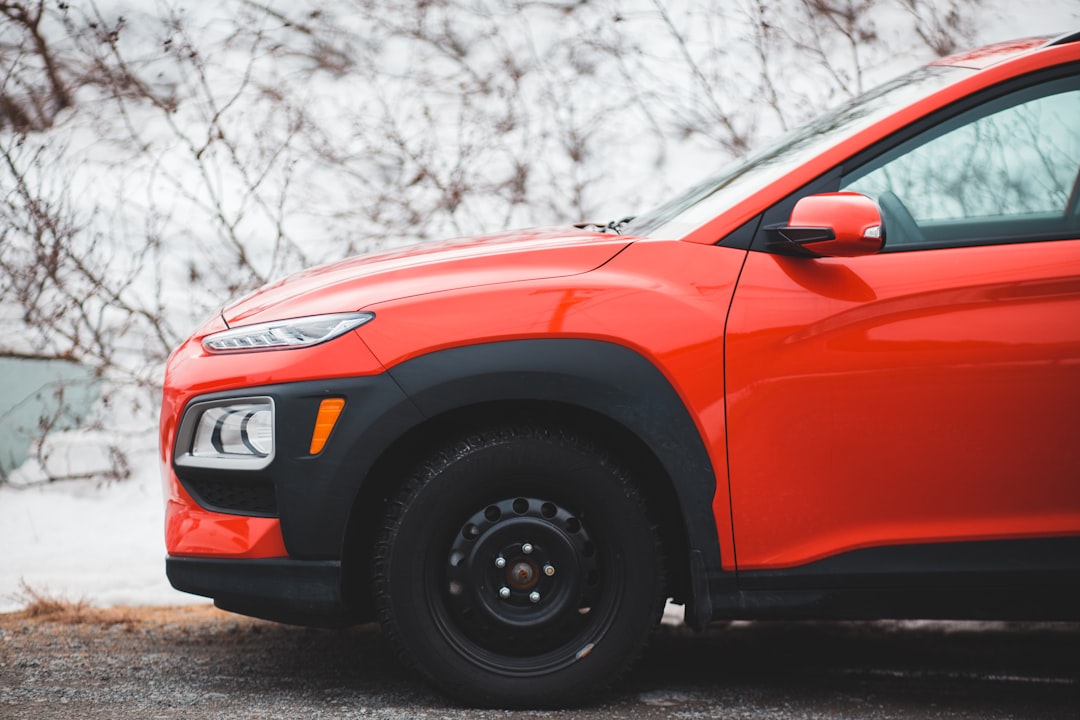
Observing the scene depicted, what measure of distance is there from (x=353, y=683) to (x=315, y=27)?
493cm

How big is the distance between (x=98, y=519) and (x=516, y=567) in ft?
10.7

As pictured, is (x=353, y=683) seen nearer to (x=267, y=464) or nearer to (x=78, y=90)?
(x=267, y=464)

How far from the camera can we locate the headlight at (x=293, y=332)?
2564 millimetres

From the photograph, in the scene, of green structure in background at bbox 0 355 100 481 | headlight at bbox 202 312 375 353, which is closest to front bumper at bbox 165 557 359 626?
headlight at bbox 202 312 375 353

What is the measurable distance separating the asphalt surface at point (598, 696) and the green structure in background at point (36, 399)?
5.99 feet

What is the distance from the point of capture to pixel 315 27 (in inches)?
261

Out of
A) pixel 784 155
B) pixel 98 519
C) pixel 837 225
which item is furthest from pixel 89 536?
pixel 837 225

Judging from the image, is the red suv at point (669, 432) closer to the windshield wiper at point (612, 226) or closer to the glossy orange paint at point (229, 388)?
the glossy orange paint at point (229, 388)

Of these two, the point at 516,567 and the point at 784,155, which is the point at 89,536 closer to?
the point at 516,567

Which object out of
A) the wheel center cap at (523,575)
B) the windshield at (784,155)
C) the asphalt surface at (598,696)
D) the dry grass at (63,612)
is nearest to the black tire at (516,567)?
the wheel center cap at (523,575)

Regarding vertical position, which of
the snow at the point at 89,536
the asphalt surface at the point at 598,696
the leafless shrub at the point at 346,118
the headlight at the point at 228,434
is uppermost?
the leafless shrub at the point at 346,118

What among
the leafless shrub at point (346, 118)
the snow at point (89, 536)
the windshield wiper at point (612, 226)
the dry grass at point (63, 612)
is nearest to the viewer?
the windshield wiper at point (612, 226)

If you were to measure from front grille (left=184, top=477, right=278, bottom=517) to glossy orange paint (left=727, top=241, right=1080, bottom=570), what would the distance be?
1.19 m

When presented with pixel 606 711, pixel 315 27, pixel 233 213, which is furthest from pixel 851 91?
pixel 606 711
